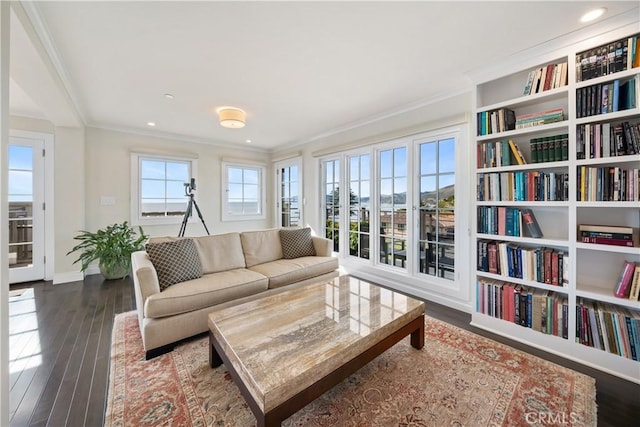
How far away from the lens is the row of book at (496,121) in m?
2.25

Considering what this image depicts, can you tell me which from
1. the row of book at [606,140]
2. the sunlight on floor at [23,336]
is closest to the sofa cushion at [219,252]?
the sunlight on floor at [23,336]

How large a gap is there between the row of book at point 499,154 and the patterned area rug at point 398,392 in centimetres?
151

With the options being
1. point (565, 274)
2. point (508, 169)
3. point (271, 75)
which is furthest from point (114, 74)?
point (565, 274)

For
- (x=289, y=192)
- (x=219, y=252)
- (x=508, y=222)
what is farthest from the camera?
(x=289, y=192)

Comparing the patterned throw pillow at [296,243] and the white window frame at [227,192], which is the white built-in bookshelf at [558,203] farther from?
the white window frame at [227,192]

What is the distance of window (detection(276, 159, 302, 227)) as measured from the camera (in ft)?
16.8

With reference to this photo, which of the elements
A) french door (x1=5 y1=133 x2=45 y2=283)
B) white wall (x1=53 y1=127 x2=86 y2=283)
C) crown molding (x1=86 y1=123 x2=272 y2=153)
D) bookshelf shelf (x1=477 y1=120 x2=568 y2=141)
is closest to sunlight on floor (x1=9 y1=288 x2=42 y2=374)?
white wall (x1=53 y1=127 x2=86 y2=283)

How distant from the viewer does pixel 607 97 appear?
5.82 ft

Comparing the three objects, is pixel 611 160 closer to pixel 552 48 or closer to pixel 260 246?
pixel 552 48

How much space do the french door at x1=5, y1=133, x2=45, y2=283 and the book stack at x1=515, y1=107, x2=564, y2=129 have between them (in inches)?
222

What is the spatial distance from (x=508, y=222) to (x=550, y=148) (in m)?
0.64

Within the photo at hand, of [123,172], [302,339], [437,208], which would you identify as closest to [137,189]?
[123,172]

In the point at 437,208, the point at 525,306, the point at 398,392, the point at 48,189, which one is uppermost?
the point at 48,189

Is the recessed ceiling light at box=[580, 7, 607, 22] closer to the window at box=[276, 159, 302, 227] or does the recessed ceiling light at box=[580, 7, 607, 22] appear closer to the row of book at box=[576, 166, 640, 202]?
the row of book at box=[576, 166, 640, 202]
